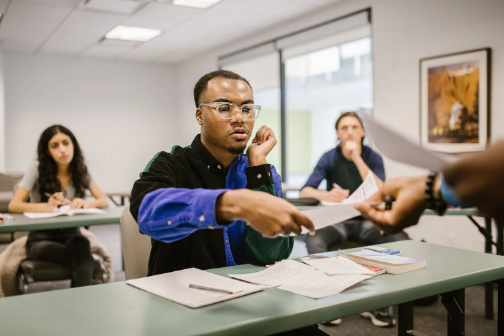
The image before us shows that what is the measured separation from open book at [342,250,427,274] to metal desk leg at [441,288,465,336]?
0.19 m

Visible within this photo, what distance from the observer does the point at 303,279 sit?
4.30ft

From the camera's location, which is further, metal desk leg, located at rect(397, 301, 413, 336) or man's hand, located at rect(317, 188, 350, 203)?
man's hand, located at rect(317, 188, 350, 203)

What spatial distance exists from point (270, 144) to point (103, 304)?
0.86 metres

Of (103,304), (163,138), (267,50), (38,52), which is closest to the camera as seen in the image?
(103,304)

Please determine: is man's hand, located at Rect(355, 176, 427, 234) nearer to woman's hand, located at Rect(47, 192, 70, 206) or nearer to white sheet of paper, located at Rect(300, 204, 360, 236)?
white sheet of paper, located at Rect(300, 204, 360, 236)

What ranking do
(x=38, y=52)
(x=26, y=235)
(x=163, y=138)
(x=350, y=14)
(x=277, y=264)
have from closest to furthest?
(x=277, y=264)
(x=26, y=235)
(x=350, y=14)
(x=38, y=52)
(x=163, y=138)

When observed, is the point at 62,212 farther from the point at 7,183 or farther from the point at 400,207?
the point at 400,207

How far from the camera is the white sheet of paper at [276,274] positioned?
1.29m

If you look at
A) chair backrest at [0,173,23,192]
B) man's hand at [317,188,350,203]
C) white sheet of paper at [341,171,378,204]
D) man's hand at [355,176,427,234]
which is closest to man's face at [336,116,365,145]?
man's hand at [317,188,350,203]

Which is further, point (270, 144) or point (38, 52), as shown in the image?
point (38, 52)

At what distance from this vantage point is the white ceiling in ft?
17.2

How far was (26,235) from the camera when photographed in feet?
9.84

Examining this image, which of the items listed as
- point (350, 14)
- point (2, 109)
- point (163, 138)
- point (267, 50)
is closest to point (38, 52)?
point (2, 109)

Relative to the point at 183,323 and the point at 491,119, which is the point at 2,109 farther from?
the point at 183,323
